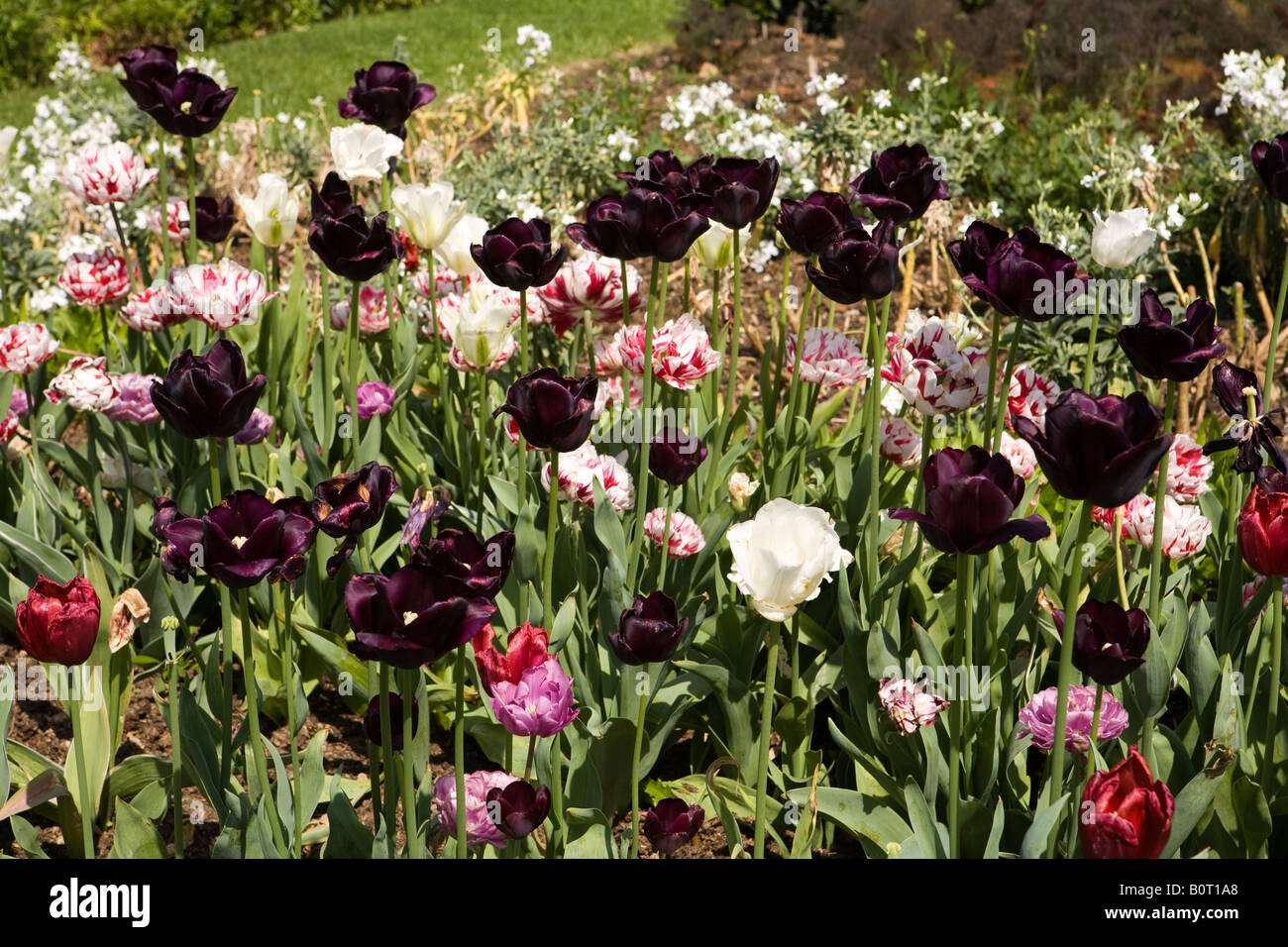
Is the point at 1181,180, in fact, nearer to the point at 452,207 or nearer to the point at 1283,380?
the point at 1283,380

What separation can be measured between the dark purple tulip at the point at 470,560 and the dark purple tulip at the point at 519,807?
304 millimetres

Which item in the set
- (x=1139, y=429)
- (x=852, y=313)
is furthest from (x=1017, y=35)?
(x=1139, y=429)

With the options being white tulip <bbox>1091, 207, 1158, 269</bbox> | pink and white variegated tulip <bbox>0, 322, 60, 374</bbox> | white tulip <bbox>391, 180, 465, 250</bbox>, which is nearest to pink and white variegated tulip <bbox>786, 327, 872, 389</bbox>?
white tulip <bbox>1091, 207, 1158, 269</bbox>

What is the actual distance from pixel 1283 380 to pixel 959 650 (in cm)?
288

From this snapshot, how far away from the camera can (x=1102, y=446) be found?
1.36 metres

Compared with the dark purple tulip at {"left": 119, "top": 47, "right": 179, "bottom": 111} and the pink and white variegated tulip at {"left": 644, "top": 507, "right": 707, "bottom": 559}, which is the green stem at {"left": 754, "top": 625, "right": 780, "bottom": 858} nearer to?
A: the pink and white variegated tulip at {"left": 644, "top": 507, "right": 707, "bottom": 559}

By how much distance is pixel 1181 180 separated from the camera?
16.2 feet

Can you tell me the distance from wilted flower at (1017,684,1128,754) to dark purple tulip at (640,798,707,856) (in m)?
0.53

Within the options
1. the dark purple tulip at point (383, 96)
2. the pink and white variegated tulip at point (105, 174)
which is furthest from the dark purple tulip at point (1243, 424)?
the pink and white variegated tulip at point (105, 174)

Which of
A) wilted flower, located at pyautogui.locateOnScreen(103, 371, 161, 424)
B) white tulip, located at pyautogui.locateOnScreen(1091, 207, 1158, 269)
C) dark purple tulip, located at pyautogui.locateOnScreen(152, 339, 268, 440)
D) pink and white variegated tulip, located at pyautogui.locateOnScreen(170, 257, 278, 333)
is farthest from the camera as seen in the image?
wilted flower, located at pyautogui.locateOnScreen(103, 371, 161, 424)

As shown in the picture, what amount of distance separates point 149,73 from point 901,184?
1703 millimetres

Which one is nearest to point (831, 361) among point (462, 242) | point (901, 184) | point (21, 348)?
point (901, 184)

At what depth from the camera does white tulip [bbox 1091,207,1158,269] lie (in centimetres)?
209

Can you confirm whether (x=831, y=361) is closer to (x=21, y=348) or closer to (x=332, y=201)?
(x=332, y=201)
